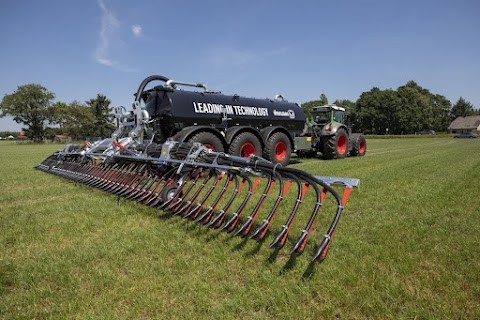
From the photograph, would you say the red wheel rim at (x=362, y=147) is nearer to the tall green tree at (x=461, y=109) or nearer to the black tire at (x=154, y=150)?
the black tire at (x=154, y=150)

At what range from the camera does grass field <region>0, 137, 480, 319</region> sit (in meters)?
1.90

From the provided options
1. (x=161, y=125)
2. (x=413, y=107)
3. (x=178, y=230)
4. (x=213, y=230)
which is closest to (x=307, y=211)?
(x=213, y=230)

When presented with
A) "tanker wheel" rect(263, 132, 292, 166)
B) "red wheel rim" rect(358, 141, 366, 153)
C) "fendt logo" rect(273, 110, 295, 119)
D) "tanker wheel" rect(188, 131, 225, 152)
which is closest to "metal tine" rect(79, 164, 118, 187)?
"tanker wheel" rect(188, 131, 225, 152)

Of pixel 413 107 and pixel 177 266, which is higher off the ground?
pixel 413 107

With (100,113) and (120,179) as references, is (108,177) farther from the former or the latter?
(100,113)

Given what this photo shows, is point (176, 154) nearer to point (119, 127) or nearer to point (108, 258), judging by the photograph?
point (108, 258)

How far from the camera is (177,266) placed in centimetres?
245

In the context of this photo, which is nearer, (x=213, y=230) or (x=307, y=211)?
(x=213, y=230)

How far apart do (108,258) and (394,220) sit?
3.12 m

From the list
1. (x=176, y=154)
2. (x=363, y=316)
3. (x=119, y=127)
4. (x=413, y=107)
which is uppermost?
(x=413, y=107)

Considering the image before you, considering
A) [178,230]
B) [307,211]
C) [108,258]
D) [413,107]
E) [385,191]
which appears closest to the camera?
[108,258]

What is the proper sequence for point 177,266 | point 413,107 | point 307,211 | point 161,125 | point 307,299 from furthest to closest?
point 413,107 → point 161,125 → point 307,211 → point 177,266 → point 307,299

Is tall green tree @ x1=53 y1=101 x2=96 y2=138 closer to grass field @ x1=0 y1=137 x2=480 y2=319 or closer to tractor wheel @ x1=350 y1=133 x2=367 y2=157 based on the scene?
tractor wheel @ x1=350 y1=133 x2=367 y2=157

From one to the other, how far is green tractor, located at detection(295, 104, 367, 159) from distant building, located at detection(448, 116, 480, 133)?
79799mm
